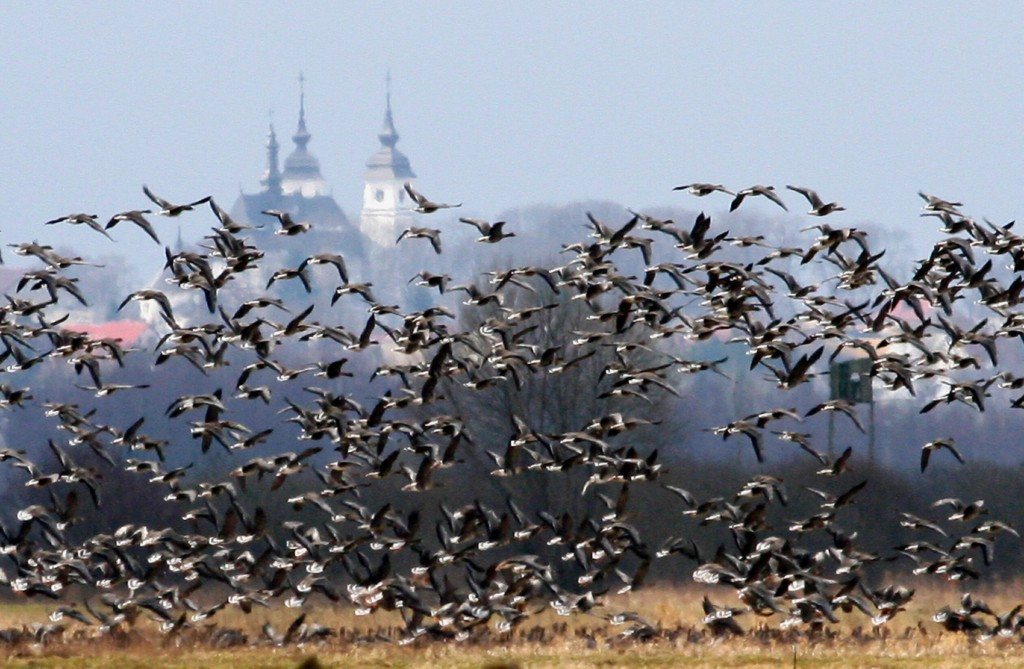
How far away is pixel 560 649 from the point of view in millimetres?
27062

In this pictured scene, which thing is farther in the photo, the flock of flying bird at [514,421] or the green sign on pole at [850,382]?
the green sign on pole at [850,382]

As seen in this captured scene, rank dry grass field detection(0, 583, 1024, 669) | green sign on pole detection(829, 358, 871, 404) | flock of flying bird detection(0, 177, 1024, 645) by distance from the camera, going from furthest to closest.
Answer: green sign on pole detection(829, 358, 871, 404) < flock of flying bird detection(0, 177, 1024, 645) < dry grass field detection(0, 583, 1024, 669)

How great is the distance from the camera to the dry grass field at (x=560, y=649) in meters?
25.3

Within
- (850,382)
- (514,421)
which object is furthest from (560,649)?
(850,382)

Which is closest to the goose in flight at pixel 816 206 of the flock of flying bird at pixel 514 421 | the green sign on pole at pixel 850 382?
the flock of flying bird at pixel 514 421

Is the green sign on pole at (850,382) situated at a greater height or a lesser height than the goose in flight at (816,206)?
lesser

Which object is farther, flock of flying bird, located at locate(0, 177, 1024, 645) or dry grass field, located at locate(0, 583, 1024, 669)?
flock of flying bird, located at locate(0, 177, 1024, 645)

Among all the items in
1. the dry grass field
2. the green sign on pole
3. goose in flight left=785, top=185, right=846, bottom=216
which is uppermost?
goose in flight left=785, top=185, right=846, bottom=216

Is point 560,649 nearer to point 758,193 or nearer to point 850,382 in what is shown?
point 758,193

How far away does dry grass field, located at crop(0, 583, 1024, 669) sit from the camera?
2530 cm

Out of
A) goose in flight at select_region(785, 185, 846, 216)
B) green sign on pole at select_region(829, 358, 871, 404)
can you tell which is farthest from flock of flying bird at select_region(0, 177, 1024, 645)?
green sign on pole at select_region(829, 358, 871, 404)

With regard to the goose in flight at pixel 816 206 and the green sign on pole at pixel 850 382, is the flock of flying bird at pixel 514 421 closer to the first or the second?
the goose in flight at pixel 816 206

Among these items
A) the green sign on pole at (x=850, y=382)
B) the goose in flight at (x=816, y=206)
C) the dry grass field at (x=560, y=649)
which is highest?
the goose in flight at (x=816, y=206)

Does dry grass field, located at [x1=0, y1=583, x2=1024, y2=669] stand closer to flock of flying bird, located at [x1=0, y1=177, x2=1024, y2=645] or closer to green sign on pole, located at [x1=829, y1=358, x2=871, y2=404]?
flock of flying bird, located at [x1=0, y1=177, x2=1024, y2=645]
